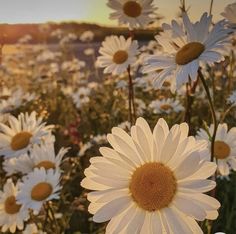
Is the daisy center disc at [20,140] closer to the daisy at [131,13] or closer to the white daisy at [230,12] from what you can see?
the daisy at [131,13]

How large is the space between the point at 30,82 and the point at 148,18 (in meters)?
3.62

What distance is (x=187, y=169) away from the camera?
0.86 meters

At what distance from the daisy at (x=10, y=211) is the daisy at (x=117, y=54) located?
21.1 inches

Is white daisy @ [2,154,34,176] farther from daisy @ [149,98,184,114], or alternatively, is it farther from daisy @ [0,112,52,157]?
daisy @ [149,98,184,114]

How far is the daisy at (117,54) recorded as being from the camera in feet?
6.40

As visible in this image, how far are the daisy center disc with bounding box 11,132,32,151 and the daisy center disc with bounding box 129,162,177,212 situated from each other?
3.66 ft

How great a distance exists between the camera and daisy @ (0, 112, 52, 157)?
1.96m

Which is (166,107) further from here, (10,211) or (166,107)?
(10,211)

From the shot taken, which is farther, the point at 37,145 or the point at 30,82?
the point at 30,82

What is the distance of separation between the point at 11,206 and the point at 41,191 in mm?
194

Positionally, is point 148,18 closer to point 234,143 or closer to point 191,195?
point 234,143

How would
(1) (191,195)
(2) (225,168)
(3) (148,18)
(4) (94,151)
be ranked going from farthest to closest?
(4) (94,151), (3) (148,18), (2) (225,168), (1) (191,195)

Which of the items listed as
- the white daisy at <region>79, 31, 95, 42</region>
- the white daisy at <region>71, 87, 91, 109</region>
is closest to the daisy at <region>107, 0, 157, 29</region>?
the white daisy at <region>71, 87, 91, 109</region>

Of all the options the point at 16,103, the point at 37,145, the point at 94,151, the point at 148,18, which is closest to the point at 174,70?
the point at 148,18
